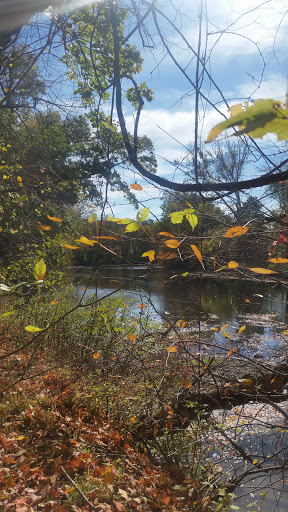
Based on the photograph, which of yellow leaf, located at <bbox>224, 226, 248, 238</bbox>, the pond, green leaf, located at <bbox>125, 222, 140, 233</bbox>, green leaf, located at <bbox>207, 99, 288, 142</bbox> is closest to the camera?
green leaf, located at <bbox>207, 99, 288, 142</bbox>

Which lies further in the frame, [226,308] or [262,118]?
[226,308]

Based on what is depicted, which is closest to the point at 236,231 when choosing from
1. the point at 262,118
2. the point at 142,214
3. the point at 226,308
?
the point at 142,214

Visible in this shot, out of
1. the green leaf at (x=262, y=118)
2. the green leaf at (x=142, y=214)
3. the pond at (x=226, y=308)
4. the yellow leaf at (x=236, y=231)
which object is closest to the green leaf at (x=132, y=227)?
the green leaf at (x=142, y=214)

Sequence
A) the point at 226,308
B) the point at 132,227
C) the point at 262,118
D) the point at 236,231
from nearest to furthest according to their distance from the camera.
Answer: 1. the point at 262,118
2. the point at 132,227
3. the point at 236,231
4. the point at 226,308

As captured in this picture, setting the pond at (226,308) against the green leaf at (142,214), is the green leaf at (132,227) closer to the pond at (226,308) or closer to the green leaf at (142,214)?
the green leaf at (142,214)

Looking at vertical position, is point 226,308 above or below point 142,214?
below

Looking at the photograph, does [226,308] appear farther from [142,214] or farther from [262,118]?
[262,118]

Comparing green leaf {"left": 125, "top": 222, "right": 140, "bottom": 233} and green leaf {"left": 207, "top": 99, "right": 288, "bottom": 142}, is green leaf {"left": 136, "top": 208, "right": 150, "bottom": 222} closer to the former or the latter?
green leaf {"left": 125, "top": 222, "right": 140, "bottom": 233}

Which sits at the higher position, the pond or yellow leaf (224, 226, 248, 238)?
yellow leaf (224, 226, 248, 238)

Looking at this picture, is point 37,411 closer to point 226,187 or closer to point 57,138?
point 226,187

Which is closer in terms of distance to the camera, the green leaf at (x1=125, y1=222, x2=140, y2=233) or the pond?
the green leaf at (x1=125, y1=222, x2=140, y2=233)

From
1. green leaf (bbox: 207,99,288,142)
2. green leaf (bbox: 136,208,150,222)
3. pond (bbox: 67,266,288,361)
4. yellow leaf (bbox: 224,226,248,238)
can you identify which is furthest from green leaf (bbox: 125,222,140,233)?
pond (bbox: 67,266,288,361)

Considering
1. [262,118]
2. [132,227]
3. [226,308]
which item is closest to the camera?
[262,118]

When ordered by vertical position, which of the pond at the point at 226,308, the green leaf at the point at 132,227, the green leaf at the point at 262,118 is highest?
the green leaf at the point at 262,118
